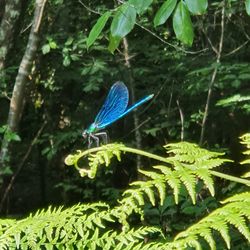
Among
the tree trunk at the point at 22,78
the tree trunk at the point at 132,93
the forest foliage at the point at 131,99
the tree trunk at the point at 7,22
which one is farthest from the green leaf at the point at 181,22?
the tree trunk at the point at 132,93

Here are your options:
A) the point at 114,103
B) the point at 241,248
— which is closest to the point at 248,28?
the point at 241,248

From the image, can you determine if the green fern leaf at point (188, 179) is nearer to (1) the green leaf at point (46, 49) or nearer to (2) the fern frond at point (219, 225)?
(2) the fern frond at point (219, 225)

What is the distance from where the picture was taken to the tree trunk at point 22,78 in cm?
421

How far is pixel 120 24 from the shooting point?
5.67 ft

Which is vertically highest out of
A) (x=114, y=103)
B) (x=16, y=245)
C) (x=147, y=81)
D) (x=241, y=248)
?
(x=147, y=81)

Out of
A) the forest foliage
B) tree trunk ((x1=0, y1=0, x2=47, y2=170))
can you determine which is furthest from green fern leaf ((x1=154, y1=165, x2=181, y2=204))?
tree trunk ((x1=0, y1=0, x2=47, y2=170))

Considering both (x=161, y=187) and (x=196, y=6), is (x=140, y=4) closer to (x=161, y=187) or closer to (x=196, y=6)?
(x=196, y=6)

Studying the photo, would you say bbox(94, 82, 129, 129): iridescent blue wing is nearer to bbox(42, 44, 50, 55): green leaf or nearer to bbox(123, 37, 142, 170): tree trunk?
bbox(42, 44, 50, 55): green leaf

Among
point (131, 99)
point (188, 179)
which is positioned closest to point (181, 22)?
point (188, 179)

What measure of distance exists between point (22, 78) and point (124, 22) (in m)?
2.60

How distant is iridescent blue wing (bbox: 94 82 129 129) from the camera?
1.76 meters

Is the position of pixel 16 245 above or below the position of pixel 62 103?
below

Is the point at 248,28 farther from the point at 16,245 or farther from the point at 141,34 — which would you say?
the point at 16,245

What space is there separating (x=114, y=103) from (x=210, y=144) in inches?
151
